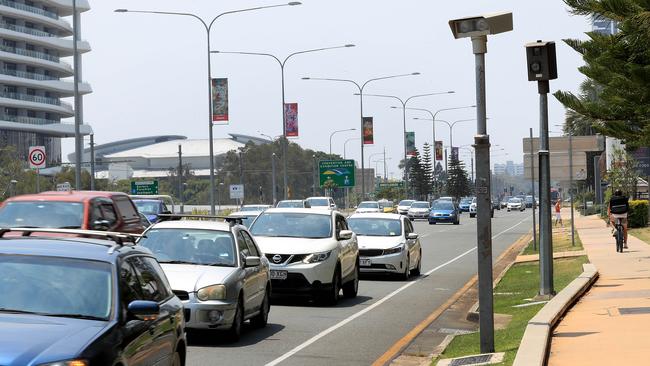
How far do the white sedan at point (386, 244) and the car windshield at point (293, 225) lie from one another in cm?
467

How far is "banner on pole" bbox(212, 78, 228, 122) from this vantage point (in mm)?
51344

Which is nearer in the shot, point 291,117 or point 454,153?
point 291,117

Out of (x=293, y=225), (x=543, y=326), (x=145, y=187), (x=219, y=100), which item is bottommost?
(x=543, y=326)

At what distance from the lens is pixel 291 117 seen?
2589 inches

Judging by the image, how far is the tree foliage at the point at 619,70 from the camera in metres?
19.4

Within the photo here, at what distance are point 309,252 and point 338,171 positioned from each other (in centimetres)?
6592

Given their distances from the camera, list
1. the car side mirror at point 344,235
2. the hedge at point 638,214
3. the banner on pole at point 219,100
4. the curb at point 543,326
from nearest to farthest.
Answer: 1. the curb at point 543,326
2. the car side mirror at point 344,235
3. the hedge at point 638,214
4. the banner on pole at point 219,100

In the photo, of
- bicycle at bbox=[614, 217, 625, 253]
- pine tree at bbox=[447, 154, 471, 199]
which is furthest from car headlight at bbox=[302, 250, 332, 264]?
pine tree at bbox=[447, 154, 471, 199]

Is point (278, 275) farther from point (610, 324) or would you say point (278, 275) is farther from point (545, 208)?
point (610, 324)

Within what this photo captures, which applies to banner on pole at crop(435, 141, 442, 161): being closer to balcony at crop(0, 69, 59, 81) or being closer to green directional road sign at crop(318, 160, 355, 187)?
green directional road sign at crop(318, 160, 355, 187)

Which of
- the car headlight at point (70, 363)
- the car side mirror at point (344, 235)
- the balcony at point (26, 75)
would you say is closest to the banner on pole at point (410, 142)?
the balcony at point (26, 75)

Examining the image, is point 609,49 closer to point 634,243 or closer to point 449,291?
point 449,291

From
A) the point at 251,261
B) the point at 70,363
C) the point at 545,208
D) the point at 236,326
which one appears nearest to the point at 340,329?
the point at 251,261

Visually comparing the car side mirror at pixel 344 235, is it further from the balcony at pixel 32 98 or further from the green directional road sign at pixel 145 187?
the balcony at pixel 32 98
